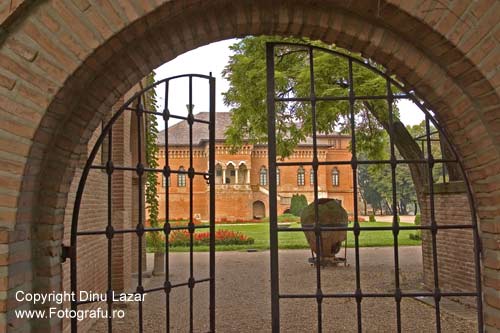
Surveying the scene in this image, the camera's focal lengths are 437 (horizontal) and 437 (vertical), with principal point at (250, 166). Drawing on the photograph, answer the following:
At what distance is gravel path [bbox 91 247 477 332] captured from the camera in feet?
22.1

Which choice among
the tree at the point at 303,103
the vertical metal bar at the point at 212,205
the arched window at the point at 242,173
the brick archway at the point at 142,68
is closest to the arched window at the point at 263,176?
the arched window at the point at 242,173

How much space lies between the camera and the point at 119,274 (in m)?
7.93

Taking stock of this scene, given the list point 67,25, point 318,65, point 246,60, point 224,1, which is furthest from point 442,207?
point 67,25

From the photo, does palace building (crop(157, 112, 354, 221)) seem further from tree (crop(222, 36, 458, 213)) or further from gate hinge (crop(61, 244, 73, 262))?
gate hinge (crop(61, 244, 73, 262))

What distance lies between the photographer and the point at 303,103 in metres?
10.8

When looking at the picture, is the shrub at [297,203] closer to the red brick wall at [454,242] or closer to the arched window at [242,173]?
the arched window at [242,173]

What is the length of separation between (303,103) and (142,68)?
807 centimetres

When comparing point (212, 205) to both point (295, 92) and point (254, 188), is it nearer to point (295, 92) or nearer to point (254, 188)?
point (295, 92)

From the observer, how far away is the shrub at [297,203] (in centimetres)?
3363

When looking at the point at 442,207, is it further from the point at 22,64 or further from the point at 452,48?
the point at 22,64

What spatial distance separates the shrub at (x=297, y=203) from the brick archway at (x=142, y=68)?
30.8m

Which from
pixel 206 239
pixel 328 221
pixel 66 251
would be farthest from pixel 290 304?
pixel 206 239

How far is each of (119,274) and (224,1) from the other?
635 centimetres

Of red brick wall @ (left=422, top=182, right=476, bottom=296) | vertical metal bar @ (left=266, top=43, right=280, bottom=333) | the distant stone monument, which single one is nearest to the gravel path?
the distant stone monument
